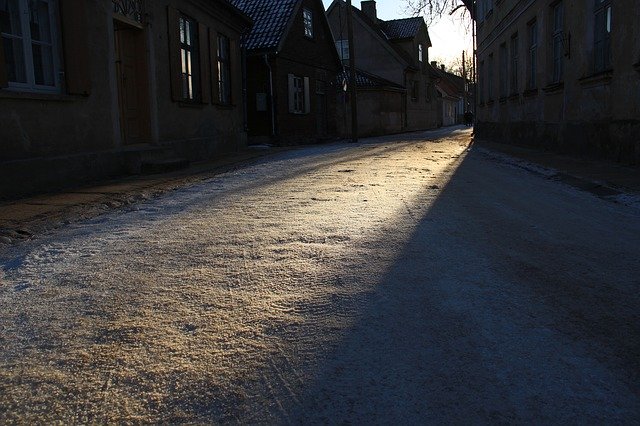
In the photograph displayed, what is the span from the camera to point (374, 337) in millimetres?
2494

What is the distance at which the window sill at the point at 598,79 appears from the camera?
9.77m

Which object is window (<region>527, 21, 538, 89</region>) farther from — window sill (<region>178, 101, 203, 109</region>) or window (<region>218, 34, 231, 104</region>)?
window sill (<region>178, 101, 203, 109</region>)

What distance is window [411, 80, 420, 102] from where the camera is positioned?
42709 millimetres

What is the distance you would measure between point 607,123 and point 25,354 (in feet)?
32.2

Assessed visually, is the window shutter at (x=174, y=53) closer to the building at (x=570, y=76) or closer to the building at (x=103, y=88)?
the building at (x=103, y=88)

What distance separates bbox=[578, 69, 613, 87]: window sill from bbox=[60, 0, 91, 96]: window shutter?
8421 millimetres

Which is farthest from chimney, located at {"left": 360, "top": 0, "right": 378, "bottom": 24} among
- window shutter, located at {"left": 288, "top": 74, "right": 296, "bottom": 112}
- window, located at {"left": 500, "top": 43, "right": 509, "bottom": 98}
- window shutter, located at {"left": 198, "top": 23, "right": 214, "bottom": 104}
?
window shutter, located at {"left": 198, "top": 23, "right": 214, "bottom": 104}

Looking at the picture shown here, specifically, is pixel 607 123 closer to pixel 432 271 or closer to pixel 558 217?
pixel 558 217

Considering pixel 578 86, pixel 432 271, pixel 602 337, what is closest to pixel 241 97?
pixel 578 86

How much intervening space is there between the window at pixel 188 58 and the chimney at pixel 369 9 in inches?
1325

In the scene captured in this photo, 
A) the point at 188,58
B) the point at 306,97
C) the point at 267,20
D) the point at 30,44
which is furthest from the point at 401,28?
the point at 30,44

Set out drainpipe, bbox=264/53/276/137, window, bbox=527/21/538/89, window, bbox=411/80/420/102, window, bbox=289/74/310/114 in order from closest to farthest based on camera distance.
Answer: window, bbox=527/21/538/89 < drainpipe, bbox=264/53/276/137 < window, bbox=289/74/310/114 < window, bbox=411/80/420/102

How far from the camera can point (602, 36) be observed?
10.4 metres

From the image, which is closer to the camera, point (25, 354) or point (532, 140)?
point (25, 354)
